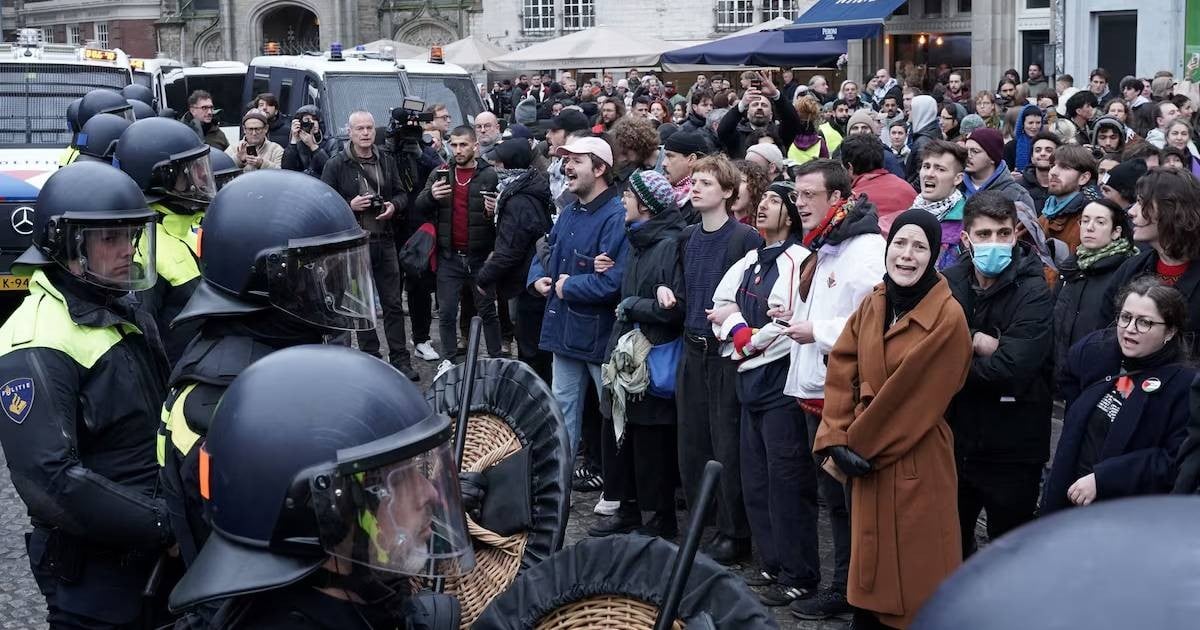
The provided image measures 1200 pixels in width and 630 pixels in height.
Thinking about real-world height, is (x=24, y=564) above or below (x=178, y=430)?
below

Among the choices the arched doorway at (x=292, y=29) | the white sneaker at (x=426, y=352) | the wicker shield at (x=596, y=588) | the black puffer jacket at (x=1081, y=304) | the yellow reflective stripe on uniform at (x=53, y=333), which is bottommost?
the white sneaker at (x=426, y=352)

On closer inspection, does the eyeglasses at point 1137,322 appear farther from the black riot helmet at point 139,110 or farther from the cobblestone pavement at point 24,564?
the black riot helmet at point 139,110

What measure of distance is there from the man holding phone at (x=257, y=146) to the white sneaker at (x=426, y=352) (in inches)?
90.6

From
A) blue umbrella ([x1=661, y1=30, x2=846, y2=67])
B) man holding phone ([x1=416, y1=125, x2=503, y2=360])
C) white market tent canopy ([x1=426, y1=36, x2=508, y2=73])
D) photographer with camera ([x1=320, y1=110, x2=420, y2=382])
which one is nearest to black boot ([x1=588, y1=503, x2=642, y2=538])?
man holding phone ([x1=416, y1=125, x2=503, y2=360])

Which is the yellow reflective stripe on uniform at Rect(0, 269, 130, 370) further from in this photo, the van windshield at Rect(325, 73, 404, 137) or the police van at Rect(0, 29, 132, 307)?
the van windshield at Rect(325, 73, 404, 137)

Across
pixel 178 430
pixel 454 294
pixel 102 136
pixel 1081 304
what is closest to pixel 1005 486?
pixel 1081 304

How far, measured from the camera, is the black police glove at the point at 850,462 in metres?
5.03

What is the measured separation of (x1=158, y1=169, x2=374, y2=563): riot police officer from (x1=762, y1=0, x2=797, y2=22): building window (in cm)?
3902

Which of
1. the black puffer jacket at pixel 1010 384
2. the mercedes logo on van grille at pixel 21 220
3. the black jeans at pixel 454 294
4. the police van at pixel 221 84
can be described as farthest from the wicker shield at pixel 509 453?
the police van at pixel 221 84

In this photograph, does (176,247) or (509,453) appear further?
(176,247)

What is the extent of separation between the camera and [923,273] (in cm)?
500

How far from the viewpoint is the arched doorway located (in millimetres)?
59500

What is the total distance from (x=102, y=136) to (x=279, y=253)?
5007mm

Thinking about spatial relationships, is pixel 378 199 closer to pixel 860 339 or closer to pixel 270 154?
pixel 270 154
